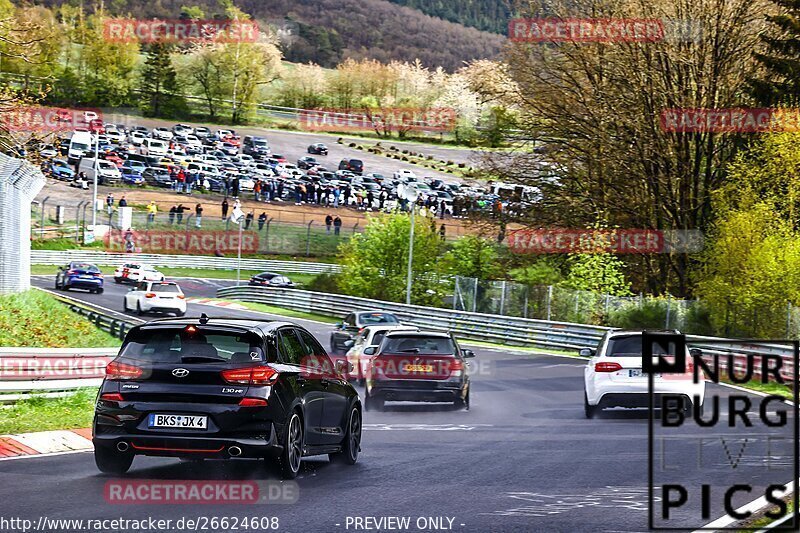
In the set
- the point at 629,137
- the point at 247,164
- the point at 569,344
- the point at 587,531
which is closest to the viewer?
the point at 587,531

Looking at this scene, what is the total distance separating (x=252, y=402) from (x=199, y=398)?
19.2 inches

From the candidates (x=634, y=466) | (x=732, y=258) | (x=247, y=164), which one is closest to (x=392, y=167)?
(x=247, y=164)

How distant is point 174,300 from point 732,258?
2239 cm

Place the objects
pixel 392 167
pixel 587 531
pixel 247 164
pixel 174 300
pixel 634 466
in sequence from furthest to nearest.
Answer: pixel 392 167
pixel 247 164
pixel 174 300
pixel 634 466
pixel 587 531

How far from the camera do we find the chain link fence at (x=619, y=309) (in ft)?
125

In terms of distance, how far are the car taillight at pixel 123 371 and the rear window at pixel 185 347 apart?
12cm

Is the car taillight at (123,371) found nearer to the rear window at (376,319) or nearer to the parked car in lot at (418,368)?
the parked car in lot at (418,368)

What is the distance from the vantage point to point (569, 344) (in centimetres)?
4175

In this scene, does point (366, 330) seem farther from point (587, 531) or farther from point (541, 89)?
point (541, 89)

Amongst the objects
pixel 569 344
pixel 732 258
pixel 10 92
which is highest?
pixel 10 92

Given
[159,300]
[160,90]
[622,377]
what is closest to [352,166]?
[160,90]

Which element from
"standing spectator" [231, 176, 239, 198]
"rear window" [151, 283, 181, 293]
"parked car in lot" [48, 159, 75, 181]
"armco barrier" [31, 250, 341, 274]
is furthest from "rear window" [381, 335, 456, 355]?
"standing spectator" [231, 176, 239, 198]

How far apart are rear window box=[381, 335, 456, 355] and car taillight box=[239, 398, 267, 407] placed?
10.2 metres

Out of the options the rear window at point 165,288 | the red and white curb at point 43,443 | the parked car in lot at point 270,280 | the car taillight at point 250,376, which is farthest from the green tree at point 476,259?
the car taillight at point 250,376
